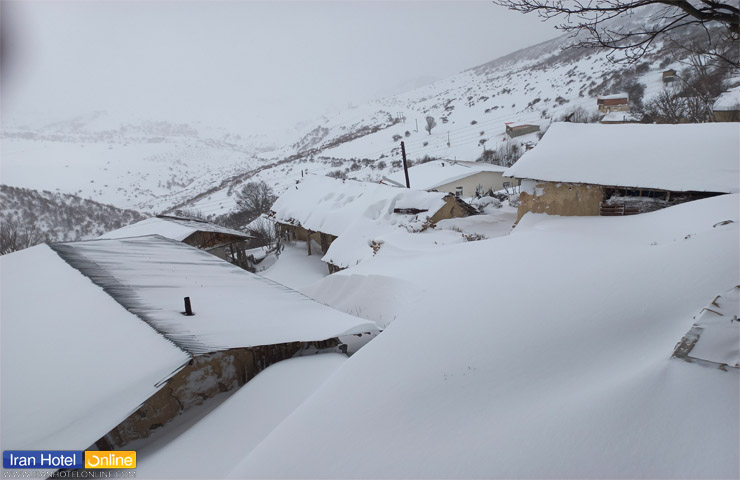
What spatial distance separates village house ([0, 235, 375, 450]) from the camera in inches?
162

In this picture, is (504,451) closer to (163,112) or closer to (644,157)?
(644,157)

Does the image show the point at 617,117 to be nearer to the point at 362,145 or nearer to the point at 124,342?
the point at 362,145

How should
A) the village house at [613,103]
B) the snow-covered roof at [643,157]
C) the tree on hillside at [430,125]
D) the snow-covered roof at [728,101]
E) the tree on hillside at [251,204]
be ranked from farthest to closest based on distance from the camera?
the tree on hillside at [430,125] < the tree on hillside at [251,204] < the village house at [613,103] < the snow-covered roof at [728,101] < the snow-covered roof at [643,157]

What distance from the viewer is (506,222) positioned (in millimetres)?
16812

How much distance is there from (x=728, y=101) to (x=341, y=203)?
25.7m

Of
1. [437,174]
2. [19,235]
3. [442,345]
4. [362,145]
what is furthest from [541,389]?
[362,145]

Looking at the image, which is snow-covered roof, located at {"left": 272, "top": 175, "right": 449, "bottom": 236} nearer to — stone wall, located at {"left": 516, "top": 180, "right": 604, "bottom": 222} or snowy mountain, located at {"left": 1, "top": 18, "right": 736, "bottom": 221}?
stone wall, located at {"left": 516, "top": 180, "right": 604, "bottom": 222}

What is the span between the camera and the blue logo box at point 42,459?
3602 millimetres

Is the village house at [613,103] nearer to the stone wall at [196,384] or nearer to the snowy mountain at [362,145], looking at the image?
the snowy mountain at [362,145]

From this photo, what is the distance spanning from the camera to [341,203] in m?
23.1

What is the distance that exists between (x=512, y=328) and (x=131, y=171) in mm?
95309

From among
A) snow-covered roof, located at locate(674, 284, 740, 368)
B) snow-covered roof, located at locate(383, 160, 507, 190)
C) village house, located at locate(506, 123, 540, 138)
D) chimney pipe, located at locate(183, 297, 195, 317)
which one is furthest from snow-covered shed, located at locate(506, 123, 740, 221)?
village house, located at locate(506, 123, 540, 138)

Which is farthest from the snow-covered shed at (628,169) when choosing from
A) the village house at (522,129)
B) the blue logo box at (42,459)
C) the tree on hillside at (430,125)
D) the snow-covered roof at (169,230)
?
the tree on hillside at (430,125)

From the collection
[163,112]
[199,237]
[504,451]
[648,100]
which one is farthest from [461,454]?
[163,112]
